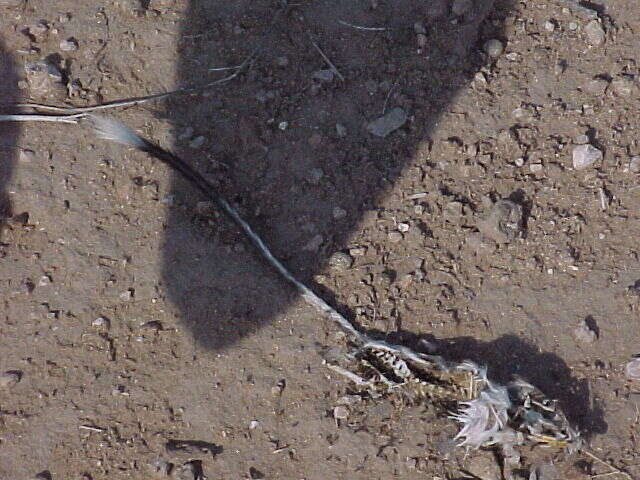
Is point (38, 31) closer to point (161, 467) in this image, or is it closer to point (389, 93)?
point (389, 93)

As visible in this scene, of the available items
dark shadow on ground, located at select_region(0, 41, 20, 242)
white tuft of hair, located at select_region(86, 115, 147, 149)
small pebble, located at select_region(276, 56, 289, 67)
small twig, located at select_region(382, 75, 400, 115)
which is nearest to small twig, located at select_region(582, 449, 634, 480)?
small twig, located at select_region(382, 75, 400, 115)

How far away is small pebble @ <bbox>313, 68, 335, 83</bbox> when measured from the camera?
286 centimetres

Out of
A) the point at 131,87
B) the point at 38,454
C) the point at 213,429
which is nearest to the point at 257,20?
the point at 131,87

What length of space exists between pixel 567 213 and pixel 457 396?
75cm

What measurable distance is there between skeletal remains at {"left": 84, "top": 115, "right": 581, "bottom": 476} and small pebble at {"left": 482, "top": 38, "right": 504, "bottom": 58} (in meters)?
1.11

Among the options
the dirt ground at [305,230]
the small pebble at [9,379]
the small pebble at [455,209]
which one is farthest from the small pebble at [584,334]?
the small pebble at [9,379]

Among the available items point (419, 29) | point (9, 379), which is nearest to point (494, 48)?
point (419, 29)

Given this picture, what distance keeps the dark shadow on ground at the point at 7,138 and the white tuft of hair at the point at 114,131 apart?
0.93ft

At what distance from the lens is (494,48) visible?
2.91 metres

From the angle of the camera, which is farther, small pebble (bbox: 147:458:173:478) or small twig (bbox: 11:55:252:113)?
small twig (bbox: 11:55:252:113)

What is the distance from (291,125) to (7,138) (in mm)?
1012

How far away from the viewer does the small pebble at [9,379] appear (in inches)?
100

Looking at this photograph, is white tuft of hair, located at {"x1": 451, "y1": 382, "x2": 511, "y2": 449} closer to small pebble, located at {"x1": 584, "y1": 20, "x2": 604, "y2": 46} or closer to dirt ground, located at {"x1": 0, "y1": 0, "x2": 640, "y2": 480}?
dirt ground, located at {"x1": 0, "y1": 0, "x2": 640, "y2": 480}

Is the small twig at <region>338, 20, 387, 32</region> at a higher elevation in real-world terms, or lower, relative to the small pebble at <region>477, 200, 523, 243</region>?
higher
